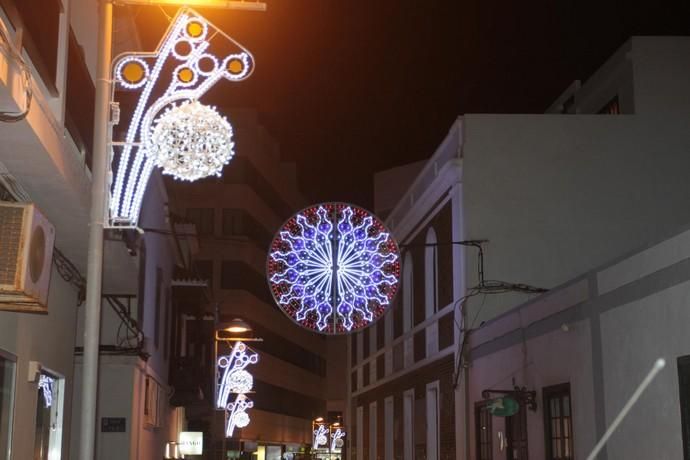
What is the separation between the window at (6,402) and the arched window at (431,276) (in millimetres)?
12776

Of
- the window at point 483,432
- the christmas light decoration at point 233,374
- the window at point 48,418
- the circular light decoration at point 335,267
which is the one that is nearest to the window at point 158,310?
the circular light decoration at point 335,267

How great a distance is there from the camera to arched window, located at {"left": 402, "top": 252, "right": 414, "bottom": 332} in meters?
25.9

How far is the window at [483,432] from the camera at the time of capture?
18266 mm

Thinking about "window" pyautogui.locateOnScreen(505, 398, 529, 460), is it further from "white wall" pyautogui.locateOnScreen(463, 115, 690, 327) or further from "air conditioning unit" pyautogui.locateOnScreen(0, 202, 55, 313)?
"air conditioning unit" pyautogui.locateOnScreen(0, 202, 55, 313)

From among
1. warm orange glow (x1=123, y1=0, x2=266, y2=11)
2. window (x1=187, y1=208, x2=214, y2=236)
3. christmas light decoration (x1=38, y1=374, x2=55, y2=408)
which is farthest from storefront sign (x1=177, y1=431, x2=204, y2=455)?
window (x1=187, y1=208, x2=214, y2=236)

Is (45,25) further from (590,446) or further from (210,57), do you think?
(590,446)

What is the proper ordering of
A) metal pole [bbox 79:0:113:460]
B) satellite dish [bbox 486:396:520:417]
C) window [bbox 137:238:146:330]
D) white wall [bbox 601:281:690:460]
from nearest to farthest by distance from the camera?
metal pole [bbox 79:0:113:460]
white wall [bbox 601:281:690:460]
satellite dish [bbox 486:396:520:417]
window [bbox 137:238:146:330]

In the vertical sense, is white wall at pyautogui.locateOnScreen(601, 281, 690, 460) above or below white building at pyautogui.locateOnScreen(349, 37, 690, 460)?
below

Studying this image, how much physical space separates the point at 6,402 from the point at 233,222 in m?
51.5

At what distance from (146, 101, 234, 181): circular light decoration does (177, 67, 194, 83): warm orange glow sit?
0.65 meters

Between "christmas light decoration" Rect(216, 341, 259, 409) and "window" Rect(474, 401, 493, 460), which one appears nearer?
"window" Rect(474, 401, 493, 460)

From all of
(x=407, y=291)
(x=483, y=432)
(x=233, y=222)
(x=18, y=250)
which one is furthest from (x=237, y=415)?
(x=18, y=250)

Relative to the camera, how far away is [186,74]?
32.5 feet

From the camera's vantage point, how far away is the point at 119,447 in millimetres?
19562
